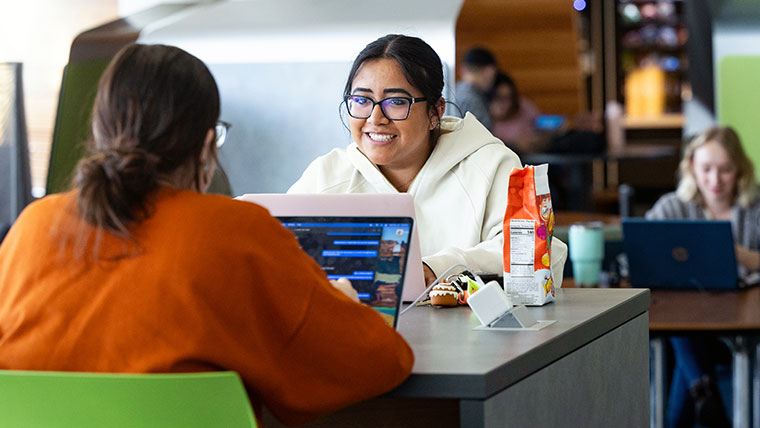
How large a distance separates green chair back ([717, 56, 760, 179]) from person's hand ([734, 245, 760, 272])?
276cm

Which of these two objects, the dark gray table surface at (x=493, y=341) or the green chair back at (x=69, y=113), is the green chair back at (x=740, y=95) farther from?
the dark gray table surface at (x=493, y=341)

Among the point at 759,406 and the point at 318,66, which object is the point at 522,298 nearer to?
the point at 759,406

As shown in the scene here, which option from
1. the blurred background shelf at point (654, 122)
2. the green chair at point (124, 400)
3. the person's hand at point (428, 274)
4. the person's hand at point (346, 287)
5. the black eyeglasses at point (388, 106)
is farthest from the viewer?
the blurred background shelf at point (654, 122)

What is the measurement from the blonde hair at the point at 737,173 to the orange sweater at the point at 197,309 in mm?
2815

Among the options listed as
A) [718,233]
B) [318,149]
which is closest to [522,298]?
[718,233]

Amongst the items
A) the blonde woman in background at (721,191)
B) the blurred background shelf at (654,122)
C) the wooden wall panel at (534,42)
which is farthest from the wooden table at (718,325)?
the blurred background shelf at (654,122)

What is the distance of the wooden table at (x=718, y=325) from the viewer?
268 centimetres

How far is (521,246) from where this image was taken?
5.66 ft

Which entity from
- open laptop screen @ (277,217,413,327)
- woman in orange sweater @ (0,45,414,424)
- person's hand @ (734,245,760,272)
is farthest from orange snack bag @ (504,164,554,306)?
person's hand @ (734,245,760,272)

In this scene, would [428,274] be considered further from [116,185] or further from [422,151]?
[116,185]

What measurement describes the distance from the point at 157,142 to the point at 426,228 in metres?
1.08

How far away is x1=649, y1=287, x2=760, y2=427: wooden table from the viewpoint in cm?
268

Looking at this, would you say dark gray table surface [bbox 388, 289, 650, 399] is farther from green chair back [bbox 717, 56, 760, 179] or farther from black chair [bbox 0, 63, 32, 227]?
green chair back [bbox 717, 56, 760, 179]

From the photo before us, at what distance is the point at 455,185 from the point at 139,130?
3.62 ft
